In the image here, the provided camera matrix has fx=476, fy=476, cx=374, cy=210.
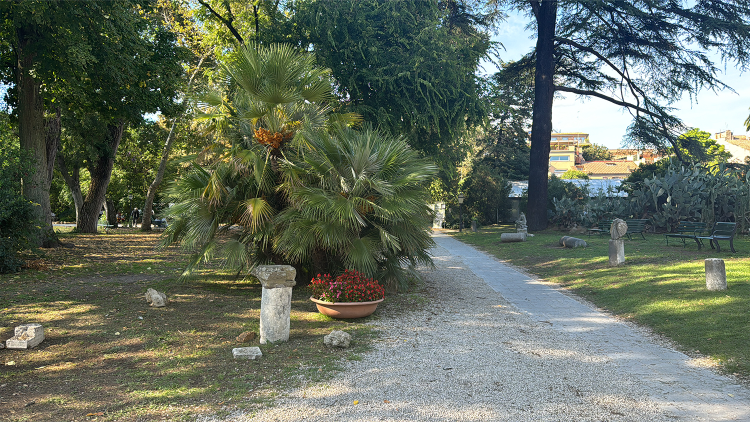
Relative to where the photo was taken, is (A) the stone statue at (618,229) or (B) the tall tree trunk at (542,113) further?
(B) the tall tree trunk at (542,113)

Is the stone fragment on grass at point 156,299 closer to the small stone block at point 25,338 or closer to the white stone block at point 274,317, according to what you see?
the small stone block at point 25,338

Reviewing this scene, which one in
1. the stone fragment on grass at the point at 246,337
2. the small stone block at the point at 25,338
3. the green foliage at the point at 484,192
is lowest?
the stone fragment on grass at the point at 246,337

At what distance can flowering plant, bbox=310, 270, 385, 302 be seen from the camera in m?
7.17

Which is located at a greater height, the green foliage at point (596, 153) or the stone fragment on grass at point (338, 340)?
the green foliage at point (596, 153)

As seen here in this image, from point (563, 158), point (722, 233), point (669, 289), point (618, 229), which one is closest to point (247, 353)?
point (669, 289)

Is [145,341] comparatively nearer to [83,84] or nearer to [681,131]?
[83,84]

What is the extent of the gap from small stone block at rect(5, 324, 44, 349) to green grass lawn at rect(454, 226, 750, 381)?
305 inches

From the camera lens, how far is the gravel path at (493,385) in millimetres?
3934

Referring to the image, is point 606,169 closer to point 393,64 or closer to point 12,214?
point 393,64

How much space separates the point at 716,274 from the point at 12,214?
13881mm

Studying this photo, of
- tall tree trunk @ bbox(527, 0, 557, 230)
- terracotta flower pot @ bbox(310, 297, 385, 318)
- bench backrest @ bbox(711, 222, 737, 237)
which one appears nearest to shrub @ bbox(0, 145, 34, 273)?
terracotta flower pot @ bbox(310, 297, 385, 318)

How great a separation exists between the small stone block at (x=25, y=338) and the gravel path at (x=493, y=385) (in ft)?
11.0

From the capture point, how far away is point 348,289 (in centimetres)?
717

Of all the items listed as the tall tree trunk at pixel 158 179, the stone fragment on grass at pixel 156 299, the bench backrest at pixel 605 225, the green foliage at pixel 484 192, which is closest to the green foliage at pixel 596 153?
the green foliage at pixel 484 192
